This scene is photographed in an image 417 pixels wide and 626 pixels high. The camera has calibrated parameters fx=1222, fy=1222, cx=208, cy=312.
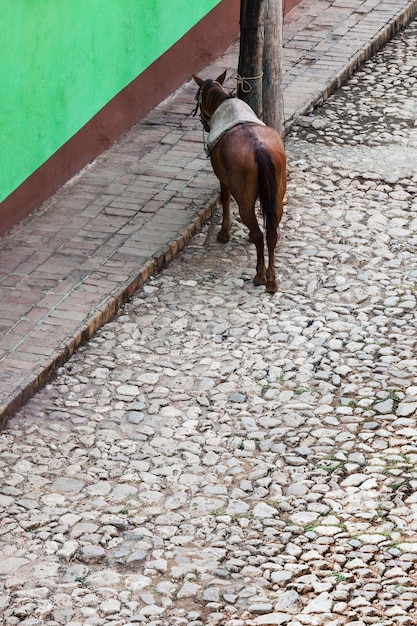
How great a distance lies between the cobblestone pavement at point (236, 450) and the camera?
5.75 meters

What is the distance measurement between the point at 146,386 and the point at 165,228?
2.02 meters

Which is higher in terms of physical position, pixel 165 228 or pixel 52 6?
pixel 52 6

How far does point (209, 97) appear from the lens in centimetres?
903

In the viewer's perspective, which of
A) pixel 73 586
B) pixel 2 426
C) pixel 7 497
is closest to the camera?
pixel 73 586

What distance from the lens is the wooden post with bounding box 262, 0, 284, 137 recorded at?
966 centimetres

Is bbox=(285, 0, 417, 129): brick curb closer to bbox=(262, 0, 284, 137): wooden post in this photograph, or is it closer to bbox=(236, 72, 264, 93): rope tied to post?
bbox=(262, 0, 284, 137): wooden post

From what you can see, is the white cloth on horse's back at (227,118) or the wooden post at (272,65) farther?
the wooden post at (272,65)

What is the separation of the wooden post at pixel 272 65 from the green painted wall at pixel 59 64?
4.61ft

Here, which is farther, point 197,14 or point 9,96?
point 197,14

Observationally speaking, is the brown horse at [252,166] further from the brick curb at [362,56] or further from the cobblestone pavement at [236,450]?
the brick curb at [362,56]

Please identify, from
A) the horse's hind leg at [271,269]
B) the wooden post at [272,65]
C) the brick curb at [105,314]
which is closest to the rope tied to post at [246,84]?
the wooden post at [272,65]

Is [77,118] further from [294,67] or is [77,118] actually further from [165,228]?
[294,67]

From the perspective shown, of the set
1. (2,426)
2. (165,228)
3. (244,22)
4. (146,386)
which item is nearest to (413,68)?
(244,22)

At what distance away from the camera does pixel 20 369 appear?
24.3 ft
